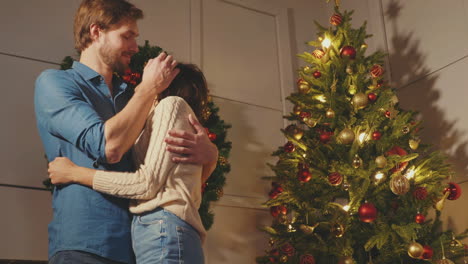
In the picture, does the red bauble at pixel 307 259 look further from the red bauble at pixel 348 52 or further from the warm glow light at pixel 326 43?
the warm glow light at pixel 326 43

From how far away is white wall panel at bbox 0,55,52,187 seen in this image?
3135 mm

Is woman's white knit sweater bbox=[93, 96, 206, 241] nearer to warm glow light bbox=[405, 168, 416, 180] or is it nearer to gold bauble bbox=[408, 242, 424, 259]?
gold bauble bbox=[408, 242, 424, 259]

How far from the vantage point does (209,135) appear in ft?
10.3

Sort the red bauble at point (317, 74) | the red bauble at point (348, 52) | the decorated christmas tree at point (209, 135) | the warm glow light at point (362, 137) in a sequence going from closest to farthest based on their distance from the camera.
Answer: the warm glow light at point (362, 137), the decorated christmas tree at point (209, 135), the red bauble at point (348, 52), the red bauble at point (317, 74)

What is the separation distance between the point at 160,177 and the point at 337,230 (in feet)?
5.44

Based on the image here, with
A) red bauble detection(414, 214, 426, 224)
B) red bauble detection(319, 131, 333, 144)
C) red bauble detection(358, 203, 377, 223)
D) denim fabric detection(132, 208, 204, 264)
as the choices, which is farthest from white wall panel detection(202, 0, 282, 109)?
denim fabric detection(132, 208, 204, 264)

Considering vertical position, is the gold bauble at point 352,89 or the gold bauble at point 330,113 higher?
the gold bauble at point 352,89

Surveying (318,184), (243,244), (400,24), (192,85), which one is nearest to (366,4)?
(400,24)

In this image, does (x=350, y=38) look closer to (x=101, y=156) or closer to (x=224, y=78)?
(x=224, y=78)

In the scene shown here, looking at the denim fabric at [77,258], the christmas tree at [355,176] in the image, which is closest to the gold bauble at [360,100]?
the christmas tree at [355,176]

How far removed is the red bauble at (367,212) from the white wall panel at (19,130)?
190 centimetres

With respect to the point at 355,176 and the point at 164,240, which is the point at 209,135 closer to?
the point at 355,176

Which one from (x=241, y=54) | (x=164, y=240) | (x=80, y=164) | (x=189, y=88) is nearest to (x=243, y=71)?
(x=241, y=54)

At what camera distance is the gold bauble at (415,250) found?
2.56 metres
